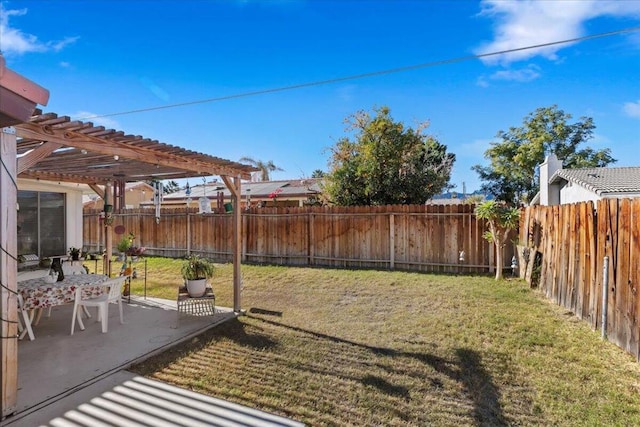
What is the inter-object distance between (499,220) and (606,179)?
7.06 m

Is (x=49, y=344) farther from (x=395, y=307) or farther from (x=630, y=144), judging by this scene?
(x=630, y=144)

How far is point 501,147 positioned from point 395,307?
2055 centimetres

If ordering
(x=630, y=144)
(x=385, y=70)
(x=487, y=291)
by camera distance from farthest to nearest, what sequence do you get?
(x=630, y=144) < (x=385, y=70) < (x=487, y=291)

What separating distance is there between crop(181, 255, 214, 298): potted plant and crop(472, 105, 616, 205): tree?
20.7m

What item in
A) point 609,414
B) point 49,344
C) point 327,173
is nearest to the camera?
point 609,414

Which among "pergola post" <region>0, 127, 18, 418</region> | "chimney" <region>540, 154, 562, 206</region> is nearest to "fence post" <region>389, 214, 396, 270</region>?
"pergola post" <region>0, 127, 18, 418</region>

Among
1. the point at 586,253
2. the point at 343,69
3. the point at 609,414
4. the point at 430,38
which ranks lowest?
the point at 609,414

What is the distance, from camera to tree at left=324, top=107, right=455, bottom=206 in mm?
10984

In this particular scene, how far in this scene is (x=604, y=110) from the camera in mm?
16609

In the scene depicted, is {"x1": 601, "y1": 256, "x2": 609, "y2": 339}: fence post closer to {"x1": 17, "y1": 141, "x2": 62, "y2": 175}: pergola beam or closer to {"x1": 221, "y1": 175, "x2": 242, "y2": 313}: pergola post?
{"x1": 221, "y1": 175, "x2": 242, "y2": 313}: pergola post

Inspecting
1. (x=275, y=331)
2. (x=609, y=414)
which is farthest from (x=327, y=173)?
(x=609, y=414)

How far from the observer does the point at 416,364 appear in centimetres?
381

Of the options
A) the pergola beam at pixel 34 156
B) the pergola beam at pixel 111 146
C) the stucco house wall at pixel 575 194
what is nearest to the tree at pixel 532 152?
the stucco house wall at pixel 575 194

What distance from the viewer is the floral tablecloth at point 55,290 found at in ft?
14.4
